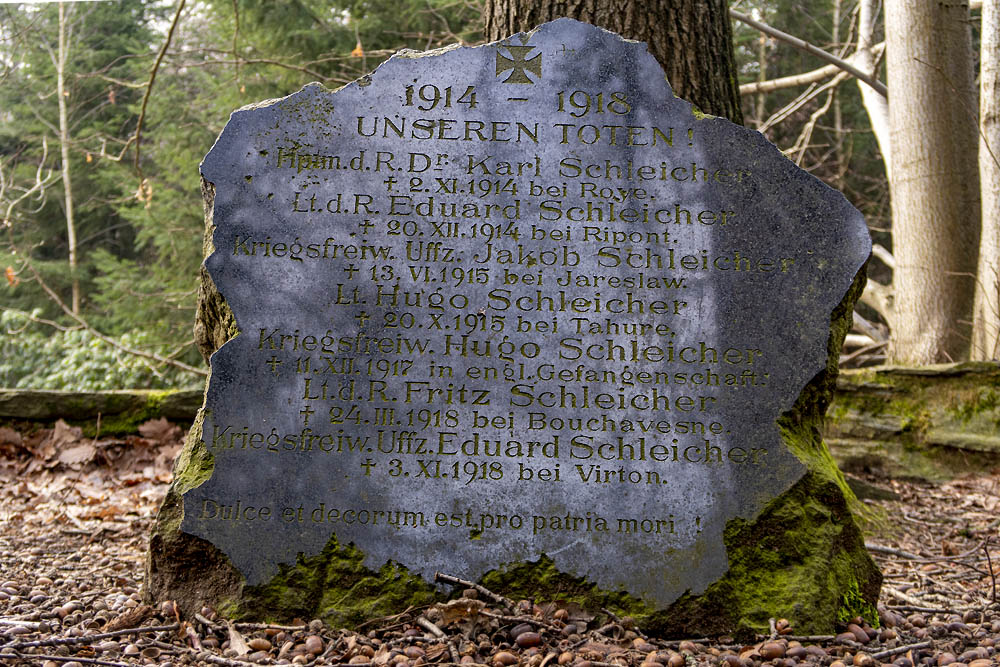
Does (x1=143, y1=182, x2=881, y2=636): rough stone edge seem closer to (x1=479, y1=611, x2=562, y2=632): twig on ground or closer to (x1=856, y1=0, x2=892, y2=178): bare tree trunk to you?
(x1=479, y1=611, x2=562, y2=632): twig on ground

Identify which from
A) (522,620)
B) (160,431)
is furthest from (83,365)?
(522,620)

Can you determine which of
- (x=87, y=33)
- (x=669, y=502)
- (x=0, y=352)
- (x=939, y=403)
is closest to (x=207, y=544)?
(x=669, y=502)

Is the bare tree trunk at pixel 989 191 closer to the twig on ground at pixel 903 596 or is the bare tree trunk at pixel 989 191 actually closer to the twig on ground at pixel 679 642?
the twig on ground at pixel 903 596

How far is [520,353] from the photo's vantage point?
3139 mm

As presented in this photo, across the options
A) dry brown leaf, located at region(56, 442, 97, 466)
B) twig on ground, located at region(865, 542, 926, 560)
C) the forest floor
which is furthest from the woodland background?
the forest floor

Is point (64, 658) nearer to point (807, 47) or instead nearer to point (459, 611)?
point (459, 611)

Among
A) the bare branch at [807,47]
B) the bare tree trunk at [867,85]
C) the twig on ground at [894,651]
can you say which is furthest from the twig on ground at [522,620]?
the bare tree trunk at [867,85]

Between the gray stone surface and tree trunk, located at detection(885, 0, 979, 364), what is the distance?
424 cm

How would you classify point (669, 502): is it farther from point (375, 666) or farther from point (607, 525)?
point (375, 666)

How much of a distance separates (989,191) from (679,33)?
3.80 m

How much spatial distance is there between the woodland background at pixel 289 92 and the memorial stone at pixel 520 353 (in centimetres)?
305

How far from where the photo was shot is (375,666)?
2.58 m

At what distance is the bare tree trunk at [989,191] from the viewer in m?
6.38

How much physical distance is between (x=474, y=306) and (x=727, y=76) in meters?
2.00
